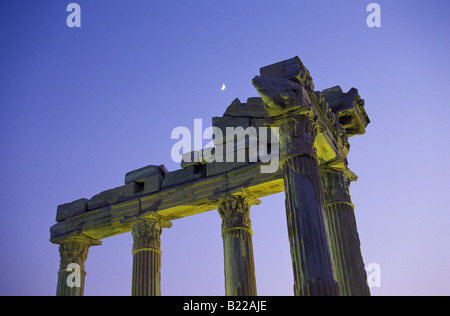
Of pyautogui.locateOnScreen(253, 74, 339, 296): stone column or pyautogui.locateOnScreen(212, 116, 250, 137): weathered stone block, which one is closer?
pyautogui.locateOnScreen(253, 74, 339, 296): stone column

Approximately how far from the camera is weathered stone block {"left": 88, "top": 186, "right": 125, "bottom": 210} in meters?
24.4

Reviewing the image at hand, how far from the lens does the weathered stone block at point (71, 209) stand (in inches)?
997

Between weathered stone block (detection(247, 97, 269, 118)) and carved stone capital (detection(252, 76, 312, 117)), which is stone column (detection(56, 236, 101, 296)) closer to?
weathered stone block (detection(247, 97, 269, 118))

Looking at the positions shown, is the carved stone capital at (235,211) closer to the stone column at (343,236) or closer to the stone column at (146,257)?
the stone column at (146,257)

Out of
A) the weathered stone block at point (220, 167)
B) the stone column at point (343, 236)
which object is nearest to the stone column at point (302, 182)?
the stone column at point (343, 236)

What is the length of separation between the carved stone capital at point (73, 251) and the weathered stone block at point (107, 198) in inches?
65.9

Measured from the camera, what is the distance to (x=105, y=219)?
2422 cm

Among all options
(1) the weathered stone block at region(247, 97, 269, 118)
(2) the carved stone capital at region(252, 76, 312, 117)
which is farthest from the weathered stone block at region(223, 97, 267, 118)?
(2) the carved stone capital at region(252, 76, 312, 117)

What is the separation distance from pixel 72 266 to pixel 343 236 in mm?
13490

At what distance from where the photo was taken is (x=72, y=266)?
80.2 feet

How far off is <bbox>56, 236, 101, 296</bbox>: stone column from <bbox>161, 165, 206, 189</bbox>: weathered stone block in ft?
17.8

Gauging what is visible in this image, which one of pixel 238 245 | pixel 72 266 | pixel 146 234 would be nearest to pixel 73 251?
pixel 72 266

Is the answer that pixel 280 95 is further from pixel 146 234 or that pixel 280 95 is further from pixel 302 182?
pixel 146 234
